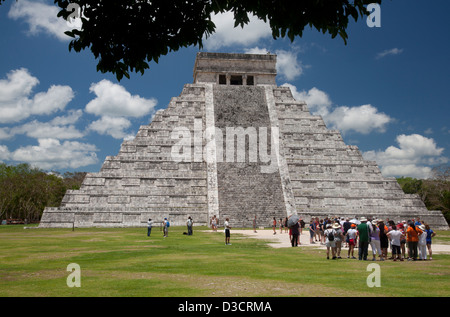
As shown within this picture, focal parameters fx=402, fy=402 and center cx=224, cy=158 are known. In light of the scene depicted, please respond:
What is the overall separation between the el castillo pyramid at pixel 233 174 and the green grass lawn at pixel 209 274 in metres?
15.0

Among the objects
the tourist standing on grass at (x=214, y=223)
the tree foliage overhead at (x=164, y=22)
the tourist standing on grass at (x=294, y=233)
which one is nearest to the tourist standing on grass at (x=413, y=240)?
the tourist standing on grass at (x=294, y=233)

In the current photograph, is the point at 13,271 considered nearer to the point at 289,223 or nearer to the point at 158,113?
the point at 289,223

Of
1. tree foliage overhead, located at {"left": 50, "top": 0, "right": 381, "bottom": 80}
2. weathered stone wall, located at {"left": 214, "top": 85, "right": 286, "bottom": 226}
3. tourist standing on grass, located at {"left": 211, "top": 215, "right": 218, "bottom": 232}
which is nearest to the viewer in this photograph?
tree foliage overhead, located at {"left": 50, "top": 0, "right": 381, "bottom": 80}

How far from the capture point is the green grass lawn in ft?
23.5

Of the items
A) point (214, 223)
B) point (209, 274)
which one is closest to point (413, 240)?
point (209, 274)

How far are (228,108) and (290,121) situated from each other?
5.77 m

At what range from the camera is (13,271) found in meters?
9.60

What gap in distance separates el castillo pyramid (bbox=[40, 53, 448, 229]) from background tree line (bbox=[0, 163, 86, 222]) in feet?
72.9

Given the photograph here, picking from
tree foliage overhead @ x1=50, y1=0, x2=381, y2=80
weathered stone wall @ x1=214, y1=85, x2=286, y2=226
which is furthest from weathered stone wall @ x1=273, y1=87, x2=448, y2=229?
tree foliage overhead @ x1=50, y1=0, x2=381, y2=80

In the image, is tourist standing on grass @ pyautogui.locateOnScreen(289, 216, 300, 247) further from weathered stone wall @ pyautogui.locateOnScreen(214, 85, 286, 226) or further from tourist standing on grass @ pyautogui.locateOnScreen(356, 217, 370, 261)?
weathered stone wall @ pyautogui.locateOnScreen(214, 85, 286, 226)

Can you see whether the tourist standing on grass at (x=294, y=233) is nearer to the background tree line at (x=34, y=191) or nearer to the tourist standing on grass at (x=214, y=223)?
the tourist standing on grass at (x=214, y=223)

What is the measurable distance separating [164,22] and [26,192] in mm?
48629
